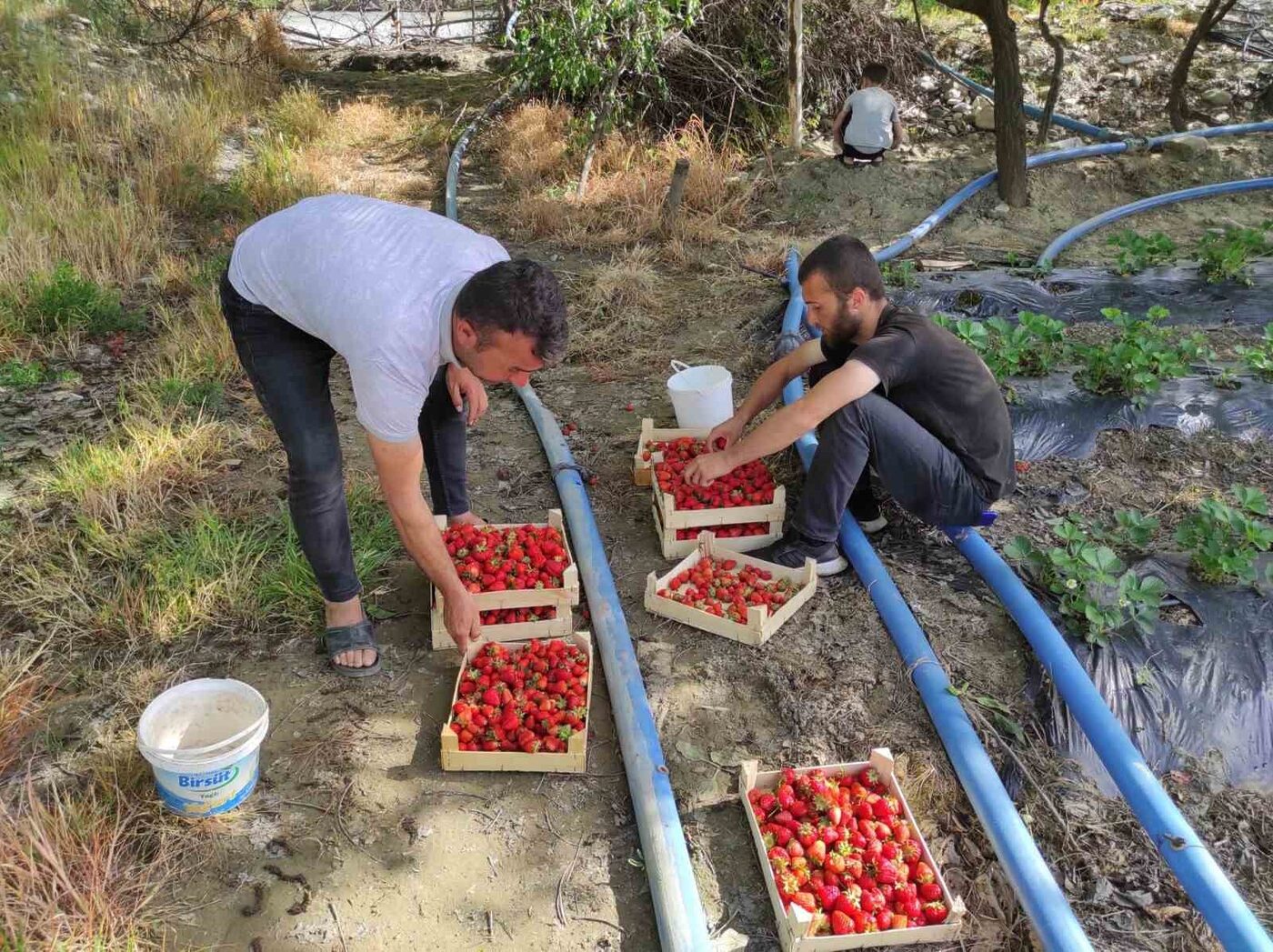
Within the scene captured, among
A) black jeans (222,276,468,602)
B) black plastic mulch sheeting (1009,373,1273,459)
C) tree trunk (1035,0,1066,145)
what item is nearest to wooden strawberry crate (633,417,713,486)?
black jeans (222,276,468,602)

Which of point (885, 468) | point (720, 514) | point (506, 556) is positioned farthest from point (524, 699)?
point (885, 468)

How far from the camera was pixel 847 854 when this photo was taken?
226cm

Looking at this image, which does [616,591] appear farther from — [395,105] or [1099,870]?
[395,105]

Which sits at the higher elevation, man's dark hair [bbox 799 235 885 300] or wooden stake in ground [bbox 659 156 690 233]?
man's dark hair [bbox 799 235 885 300]

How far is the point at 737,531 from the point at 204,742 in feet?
6.43

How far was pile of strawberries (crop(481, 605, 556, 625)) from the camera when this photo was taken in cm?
305

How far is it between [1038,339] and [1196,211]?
3415mm

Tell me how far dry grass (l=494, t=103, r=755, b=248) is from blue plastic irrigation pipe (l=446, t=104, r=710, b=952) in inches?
127

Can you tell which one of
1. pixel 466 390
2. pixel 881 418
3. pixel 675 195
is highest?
pixel 466 390

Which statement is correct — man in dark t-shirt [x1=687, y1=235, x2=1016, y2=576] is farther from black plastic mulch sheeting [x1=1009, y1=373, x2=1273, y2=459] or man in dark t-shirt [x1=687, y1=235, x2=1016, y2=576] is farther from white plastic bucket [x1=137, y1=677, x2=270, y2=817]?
white plastic bucket [x1=137, y1=677, x2=270, y2=817]

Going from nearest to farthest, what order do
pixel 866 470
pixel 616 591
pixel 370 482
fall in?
pixel 616 591 → pixel 866 470 → pixel 370 482

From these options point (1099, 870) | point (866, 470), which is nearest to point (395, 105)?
point (866, 470)

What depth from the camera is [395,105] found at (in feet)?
32.0

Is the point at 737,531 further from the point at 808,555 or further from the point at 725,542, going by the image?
the point at 808,555
